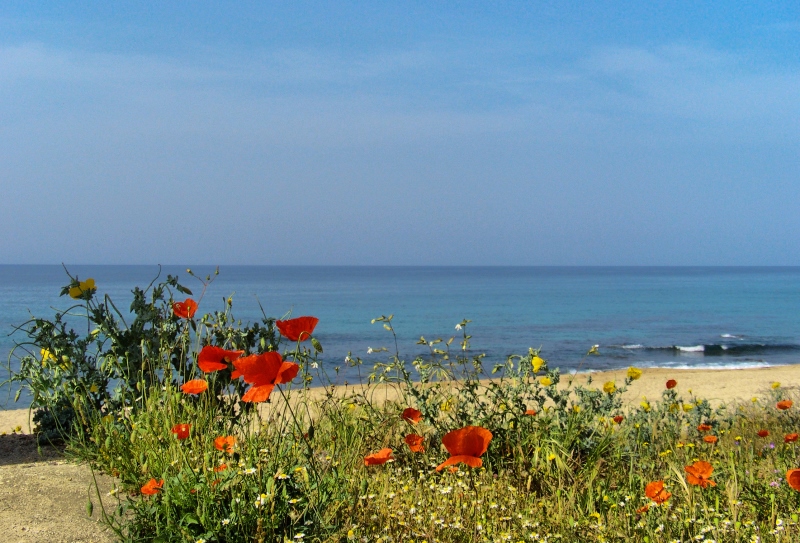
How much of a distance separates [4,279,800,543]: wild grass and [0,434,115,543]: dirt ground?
124 millimetres

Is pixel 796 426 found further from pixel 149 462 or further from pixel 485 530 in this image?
pixel 149 462

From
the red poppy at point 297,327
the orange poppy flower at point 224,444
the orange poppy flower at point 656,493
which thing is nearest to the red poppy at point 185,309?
the orange poppy flower at point 224,444

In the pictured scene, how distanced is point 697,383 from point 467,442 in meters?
13.8

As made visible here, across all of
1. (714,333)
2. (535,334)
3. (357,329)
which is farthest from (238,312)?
(714,333)

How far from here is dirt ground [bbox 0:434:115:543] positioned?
9.34 ft

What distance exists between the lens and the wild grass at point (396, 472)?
2707 mm

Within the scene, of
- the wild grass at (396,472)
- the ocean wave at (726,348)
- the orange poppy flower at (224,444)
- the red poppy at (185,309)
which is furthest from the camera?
the ocean wave at (726,348)

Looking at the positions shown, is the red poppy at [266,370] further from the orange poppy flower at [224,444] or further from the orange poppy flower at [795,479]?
the orange poppy flower at [795,479]

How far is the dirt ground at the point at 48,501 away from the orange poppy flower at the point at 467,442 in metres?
1.49

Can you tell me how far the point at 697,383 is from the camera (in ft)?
48.3

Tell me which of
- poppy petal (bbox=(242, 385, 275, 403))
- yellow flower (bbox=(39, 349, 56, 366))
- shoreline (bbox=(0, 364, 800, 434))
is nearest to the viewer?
poppy petal (bbox=(242, 385, 275, 403))

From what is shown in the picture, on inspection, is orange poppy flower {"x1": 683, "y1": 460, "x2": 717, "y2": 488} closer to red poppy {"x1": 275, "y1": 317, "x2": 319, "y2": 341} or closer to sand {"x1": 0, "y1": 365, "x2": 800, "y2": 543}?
red poppy {"x1": 275, "y1": 317, "x2": 319, "y2": 341}

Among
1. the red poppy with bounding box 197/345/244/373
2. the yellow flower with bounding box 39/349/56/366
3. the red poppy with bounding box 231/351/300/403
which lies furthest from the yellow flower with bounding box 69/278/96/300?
the red poppy with bounding box 231/351/300/403

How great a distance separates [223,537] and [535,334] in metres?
25.9
